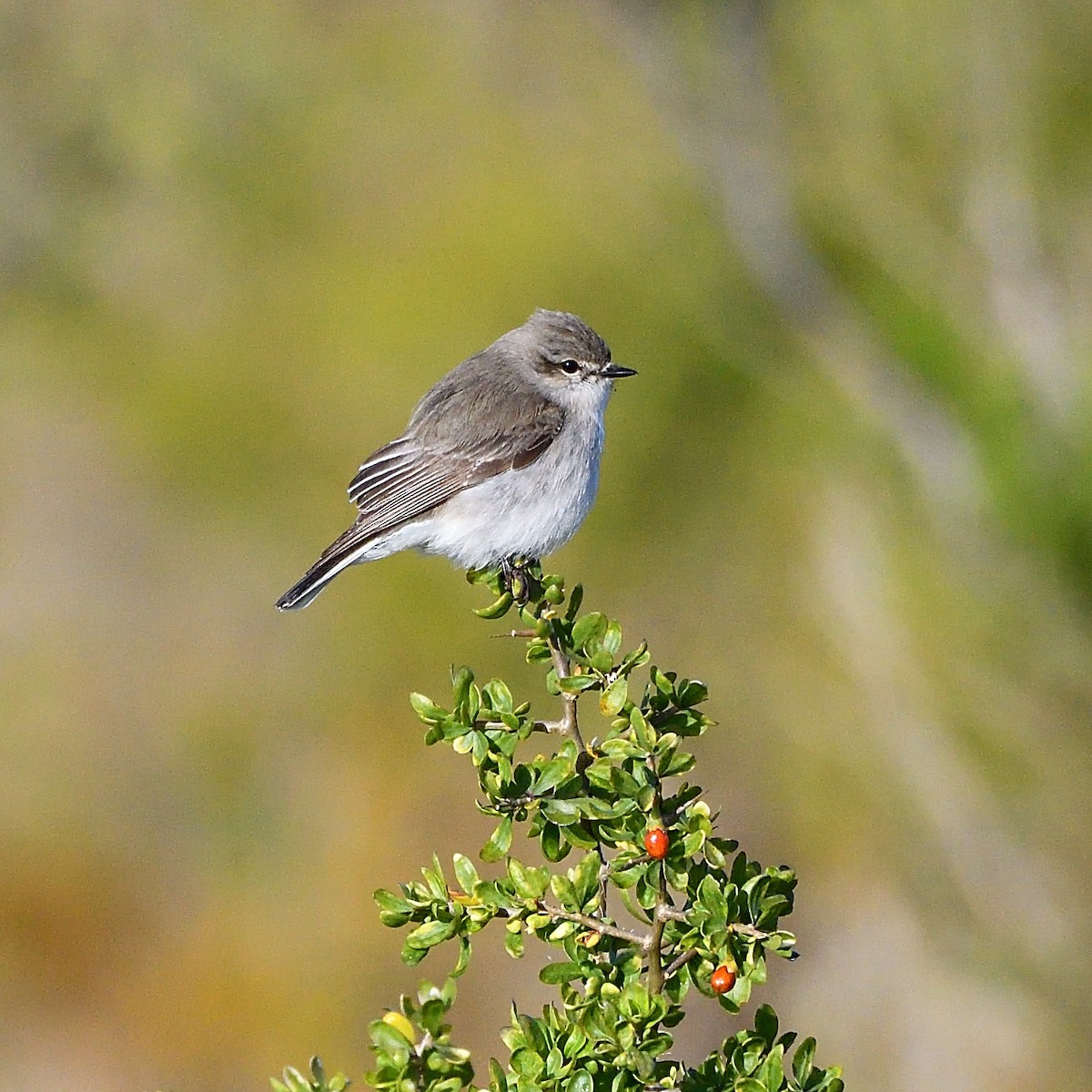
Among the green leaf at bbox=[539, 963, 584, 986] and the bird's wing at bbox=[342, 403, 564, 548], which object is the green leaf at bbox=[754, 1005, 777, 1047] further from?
the bird's wing at bbox=[342, 403, 564, 548]

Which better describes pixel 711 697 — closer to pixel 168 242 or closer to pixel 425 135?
pixel 168 242

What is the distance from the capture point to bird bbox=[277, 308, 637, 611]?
13.4ft

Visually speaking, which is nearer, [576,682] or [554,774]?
[554,774]

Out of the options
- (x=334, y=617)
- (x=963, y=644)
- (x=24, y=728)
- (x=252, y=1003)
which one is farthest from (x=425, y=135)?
(x=963, y=644)

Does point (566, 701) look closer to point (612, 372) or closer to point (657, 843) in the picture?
point (657, 843)

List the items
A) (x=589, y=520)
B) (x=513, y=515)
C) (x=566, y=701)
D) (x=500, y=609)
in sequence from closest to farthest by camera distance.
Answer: (x=566, y=701), (x=500, y=609), (x=513, y=515), (x=589, y=520)

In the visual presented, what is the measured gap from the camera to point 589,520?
9430 mm

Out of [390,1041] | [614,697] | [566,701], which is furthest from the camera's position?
[566,701]

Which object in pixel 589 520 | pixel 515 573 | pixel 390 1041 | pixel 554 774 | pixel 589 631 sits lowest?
pixel 390 1041

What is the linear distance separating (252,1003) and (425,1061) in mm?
6519

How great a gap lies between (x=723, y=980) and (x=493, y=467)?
8.63 ft

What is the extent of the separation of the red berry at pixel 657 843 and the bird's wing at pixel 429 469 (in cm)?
240

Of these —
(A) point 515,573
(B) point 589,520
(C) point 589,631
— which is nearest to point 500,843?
(C) point 589,631

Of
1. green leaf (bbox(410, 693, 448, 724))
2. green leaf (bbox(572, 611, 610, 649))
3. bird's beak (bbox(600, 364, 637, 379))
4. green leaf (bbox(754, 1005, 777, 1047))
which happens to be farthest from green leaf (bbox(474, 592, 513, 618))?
bird's beak (bbox(600, 364, 637, 379))
